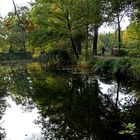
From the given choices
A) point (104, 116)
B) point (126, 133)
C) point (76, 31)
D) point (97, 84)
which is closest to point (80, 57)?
point (76, 31)

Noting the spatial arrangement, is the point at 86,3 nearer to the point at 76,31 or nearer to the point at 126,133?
the point at 76,31

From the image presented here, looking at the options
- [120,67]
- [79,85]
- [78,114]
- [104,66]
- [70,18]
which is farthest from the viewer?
[70,18]

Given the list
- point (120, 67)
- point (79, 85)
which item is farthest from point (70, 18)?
point (79, 85)

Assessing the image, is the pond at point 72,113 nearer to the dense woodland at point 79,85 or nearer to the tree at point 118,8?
the dense woodland at point 79,85

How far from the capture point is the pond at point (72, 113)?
10.2 m

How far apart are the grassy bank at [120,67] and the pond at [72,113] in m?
2.34

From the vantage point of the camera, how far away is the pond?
10172mm

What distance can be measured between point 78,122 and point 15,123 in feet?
6.74

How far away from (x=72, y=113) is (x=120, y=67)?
12995mm

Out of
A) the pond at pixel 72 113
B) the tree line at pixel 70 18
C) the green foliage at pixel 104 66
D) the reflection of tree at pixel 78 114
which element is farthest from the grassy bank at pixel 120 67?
the tree line at pixel 70 18

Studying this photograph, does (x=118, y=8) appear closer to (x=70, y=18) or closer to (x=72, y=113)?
(x=70, y=18)

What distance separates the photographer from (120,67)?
84.0 ft

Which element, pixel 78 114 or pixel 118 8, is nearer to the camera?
pixel 78 114

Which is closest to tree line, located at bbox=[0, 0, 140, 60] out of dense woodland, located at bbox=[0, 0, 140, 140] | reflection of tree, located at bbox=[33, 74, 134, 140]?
dense woodland, located at bbox=[0, 0, 140, 140]
